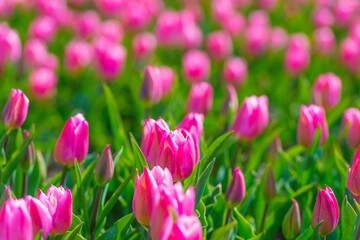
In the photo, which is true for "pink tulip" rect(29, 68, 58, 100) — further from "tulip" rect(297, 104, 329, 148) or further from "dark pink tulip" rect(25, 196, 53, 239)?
"dark pink tulip" rect(25, 196, 53, 239)

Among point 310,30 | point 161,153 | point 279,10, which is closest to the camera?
point 161,153

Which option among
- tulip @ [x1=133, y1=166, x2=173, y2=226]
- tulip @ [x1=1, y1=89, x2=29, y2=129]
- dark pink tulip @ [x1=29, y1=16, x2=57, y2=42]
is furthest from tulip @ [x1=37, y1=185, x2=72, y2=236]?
dark pink tulip @ [x1=29, y1=16, x2=57, y2=42]

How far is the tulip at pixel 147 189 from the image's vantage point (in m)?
1.35

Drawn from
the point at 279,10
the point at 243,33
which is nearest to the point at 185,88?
the point at 243,33

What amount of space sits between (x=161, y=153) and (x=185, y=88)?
2.01m

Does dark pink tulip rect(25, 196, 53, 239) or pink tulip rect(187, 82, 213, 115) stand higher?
dark pink tulip rect(25, 196, 53, 239)

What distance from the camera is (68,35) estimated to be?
4398 millimetres

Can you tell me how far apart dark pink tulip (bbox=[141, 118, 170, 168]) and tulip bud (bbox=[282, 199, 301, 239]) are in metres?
0.49

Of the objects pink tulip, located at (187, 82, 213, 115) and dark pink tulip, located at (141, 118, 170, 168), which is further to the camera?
pink tulip, located at (187, 82, 213, 115)

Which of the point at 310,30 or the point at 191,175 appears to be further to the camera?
the point at 310,30

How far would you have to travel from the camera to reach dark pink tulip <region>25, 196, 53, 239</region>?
131 cm

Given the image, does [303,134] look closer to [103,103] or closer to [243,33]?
[103,103]

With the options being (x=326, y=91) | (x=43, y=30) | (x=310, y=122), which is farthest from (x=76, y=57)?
(x=310, y=122)

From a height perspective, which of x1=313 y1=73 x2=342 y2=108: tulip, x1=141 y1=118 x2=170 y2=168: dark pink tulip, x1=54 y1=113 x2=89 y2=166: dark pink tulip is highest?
x1=141 y1=118 x2=170 y2=168: dark pink tulip
